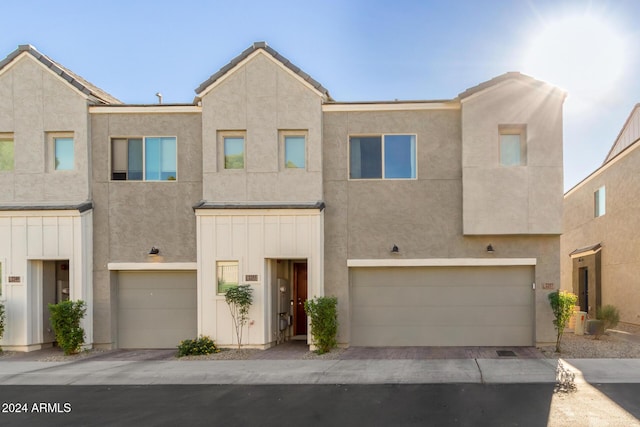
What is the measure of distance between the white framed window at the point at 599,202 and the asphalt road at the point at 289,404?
40.0ft

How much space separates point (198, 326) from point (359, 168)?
5.97m

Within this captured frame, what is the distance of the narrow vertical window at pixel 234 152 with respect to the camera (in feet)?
42.7

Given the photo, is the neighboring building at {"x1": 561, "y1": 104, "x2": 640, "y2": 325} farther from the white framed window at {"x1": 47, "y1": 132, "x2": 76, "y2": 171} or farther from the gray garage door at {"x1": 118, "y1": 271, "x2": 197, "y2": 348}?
the white framed window at {"x1": 47, "y1": 132, "x2": 76, "y2": 171}

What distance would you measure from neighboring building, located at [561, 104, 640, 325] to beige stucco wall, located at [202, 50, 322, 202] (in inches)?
444

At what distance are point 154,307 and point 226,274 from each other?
7.98 feet

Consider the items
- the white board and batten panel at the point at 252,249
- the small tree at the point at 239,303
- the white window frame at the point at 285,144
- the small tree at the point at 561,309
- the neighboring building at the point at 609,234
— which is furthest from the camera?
the neighboring building at the point at 609,234

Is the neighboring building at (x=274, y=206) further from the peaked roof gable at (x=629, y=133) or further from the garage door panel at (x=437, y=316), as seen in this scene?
the peaked roof gable at (x=629, y=133)

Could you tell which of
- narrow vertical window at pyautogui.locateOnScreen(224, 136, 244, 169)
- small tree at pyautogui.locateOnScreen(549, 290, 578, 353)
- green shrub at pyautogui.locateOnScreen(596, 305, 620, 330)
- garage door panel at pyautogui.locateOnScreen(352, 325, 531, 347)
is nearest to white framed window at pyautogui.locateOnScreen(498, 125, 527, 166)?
small tree at pyautogui.locateOnScreen(549, 290, 578, 353)

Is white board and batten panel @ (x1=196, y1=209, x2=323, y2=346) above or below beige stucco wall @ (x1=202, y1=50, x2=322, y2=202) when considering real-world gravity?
below

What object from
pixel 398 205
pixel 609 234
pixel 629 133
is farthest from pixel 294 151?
pixel 629 133

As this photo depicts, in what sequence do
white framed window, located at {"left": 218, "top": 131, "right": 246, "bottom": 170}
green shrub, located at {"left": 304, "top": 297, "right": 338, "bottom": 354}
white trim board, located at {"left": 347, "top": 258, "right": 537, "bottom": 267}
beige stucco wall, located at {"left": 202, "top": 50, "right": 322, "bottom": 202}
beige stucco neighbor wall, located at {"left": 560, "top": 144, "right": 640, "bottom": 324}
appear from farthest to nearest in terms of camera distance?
1. beige stucco neighbor wall, located at {"left": 560, "top": 144, "right": 640, "bottom": 324}
2. white framed window, located at {"left": 218, "top": 131, "right": 246, "bottom": 170}
3. beige stucco wall, located at {"left": 202, "top": 50, "right": 322, "bottom": 202}
4. white trim board, located at {"left": 347, "top": 258, "right": 537, "bottom": 267}
5. green shrub, located at {"left": 304, "top": 297, "right": 338, "bottom": 354}

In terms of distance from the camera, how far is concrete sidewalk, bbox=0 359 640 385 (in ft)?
30.5

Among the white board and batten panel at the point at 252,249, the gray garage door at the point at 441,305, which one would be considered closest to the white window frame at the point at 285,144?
the white board and batten panel at the point at 252,249

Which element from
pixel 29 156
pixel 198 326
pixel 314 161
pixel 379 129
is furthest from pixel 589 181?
pixel 29 156
